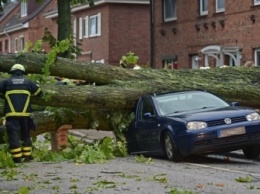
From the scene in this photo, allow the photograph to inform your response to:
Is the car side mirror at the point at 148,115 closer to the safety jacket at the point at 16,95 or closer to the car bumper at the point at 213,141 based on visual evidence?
the car bumper at the point at 213,141

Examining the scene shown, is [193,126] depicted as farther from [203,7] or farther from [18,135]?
[203,7]

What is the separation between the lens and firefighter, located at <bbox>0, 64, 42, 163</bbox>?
16.5 meters

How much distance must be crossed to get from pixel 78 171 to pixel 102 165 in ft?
3.95

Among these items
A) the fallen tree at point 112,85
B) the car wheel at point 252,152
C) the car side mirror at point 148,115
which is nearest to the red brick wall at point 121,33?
the fallen tree at point 112,85

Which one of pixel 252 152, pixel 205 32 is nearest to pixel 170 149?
pixel 252 152

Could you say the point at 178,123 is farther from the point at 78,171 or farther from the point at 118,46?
the point at 118,46

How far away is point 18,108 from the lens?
54.4 ft

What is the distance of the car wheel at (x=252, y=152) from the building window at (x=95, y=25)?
34.1 metres

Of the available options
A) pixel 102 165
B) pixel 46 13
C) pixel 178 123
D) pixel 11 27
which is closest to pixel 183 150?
pixel 178 123

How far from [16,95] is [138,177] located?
4.11m

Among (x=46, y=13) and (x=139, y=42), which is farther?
(x=46, y=13)

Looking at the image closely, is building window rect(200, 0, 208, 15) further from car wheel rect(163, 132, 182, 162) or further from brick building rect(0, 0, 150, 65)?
car wheel rect(163, 132, 182, 162)

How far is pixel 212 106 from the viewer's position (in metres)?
17.2

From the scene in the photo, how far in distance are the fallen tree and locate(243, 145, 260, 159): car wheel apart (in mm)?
2563
